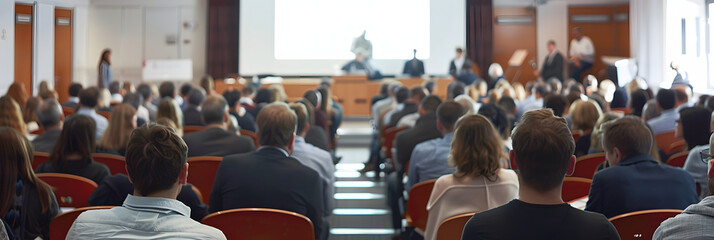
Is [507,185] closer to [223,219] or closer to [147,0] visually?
[223,219]

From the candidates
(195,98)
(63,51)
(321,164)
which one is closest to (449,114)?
(321,164)

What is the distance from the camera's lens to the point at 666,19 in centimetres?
1296

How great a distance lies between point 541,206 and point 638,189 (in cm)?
131

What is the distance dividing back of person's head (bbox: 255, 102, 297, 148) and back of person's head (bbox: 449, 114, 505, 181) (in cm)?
82

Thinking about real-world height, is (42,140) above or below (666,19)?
below

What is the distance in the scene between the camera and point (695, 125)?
476 centimetres

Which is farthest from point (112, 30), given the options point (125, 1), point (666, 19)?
point (666, 19)

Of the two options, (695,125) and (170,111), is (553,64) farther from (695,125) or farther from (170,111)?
(170,111)

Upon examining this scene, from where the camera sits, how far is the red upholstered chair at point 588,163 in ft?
14.8

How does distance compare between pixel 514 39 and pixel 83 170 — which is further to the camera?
pixel 514 39

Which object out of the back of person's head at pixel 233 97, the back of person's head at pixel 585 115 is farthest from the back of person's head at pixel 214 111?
the back of person's head at pixel 585 115

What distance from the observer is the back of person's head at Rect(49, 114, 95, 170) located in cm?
388

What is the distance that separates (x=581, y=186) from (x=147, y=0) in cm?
1450

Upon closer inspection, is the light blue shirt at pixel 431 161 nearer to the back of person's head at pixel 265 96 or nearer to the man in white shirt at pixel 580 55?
the back of person's head at pixel 265 96
